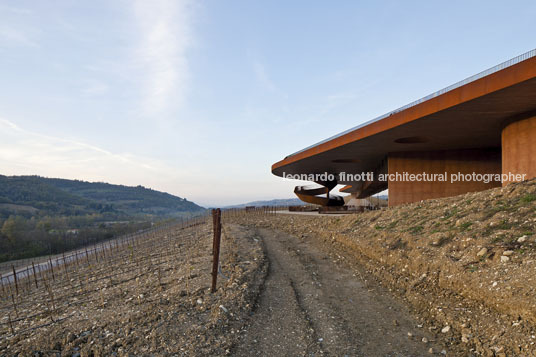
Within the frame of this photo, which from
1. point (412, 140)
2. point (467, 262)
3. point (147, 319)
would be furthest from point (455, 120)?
point (147, 319)

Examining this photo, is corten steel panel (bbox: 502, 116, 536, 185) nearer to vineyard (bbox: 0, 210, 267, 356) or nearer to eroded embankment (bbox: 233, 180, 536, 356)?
eroded embankment (bbox: 233, 180, 536, 356)

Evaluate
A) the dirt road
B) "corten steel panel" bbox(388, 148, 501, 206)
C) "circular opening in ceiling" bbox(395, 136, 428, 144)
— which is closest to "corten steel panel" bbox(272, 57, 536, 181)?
"circular opening in ceiling" bbox(395, 136, 428, 144)

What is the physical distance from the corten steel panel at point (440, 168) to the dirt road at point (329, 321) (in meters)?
18.9

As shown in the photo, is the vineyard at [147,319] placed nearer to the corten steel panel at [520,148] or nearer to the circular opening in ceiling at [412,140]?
the corten steel panel at [520,148]

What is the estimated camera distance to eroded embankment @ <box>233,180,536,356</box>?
524 cm

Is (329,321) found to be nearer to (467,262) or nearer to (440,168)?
(467,262)

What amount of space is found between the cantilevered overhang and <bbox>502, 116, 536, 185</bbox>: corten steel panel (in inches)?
22.3

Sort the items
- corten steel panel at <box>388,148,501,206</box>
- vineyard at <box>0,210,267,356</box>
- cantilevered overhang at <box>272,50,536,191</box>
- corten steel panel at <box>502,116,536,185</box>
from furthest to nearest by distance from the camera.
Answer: corten steel panel at <box>388,148,501,206</box>, corten steel panel at <box>502,116,536,185</box>, cantilevered overhang at <box>272,50,536,191</box>, vineyard at <box>0,210,267,356</box>

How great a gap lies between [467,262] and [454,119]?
37.6 feet

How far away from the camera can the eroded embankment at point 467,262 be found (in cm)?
524

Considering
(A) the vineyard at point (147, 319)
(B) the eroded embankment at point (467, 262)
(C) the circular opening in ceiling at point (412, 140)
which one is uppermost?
(C) the circular opening in ceiling at point (412, 140)

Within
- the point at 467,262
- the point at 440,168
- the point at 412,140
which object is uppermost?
the point at 412,140

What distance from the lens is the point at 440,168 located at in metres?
25.7

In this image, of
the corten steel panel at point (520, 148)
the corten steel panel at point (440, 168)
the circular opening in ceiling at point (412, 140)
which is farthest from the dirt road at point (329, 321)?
the corten steel panel at point (440, 168)
